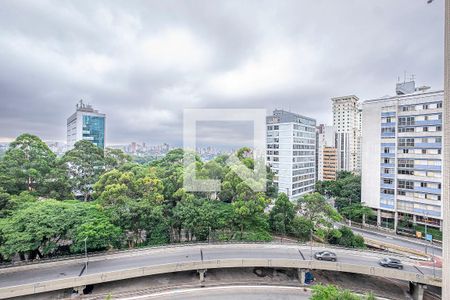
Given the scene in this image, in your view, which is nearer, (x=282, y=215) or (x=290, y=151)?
(x=282, y=215)

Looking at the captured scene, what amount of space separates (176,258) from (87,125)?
118 ft

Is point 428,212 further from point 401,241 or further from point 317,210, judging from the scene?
point 317,210

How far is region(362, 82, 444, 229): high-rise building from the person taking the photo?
23219 millimetres

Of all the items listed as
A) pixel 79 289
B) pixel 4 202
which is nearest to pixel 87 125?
pixel 4 202

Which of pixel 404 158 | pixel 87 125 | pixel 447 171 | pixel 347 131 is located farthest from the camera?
pixel 347 131

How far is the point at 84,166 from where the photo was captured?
23.9 m

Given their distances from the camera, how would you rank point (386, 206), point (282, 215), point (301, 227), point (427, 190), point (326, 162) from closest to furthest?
point (301, 227), point (282, 215), point (427, 190), point (386, 206), point (326, 162)

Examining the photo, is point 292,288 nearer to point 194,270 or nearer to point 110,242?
point 194,270

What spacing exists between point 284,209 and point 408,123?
17.9 m

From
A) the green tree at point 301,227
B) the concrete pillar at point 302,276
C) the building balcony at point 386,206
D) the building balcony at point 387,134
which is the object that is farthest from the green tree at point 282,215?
the building balcony at point 387,134

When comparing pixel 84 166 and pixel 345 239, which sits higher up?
pixel 84 166

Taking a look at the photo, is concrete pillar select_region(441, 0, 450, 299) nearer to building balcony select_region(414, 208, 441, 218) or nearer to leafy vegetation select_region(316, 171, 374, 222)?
leafy vegetation select_region(316, 171, 374, 222)

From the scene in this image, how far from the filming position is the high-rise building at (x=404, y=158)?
76.2ft

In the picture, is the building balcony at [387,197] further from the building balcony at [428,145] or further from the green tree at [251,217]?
the green tree at [251,217]
